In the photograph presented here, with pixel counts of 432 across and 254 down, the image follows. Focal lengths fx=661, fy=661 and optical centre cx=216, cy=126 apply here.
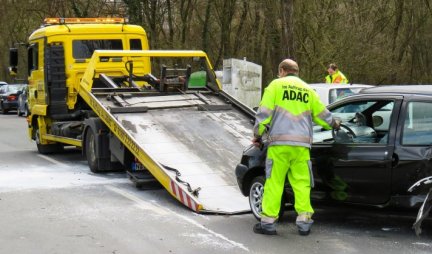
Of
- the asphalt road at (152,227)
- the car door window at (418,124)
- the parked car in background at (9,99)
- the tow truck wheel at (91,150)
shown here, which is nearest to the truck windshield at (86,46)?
the tow truck wheel at (91,150)

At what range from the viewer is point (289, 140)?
6785mm

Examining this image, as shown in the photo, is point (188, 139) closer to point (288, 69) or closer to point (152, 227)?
point (152, 227)

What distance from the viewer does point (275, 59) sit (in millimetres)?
28094

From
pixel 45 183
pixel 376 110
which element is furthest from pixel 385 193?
pixel 45 183

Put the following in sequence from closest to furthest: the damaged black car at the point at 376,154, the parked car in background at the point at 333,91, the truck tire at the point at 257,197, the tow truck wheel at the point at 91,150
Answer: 1. the damaged black car at the point at 376,154
2. the truck tire at the point at 257,197
3. the tow truck wheel at the point at 91,150
4. the parked car in background at the point at 333,91

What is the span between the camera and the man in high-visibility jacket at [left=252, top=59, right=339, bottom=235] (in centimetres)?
680

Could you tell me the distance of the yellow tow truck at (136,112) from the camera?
8805 millimetres

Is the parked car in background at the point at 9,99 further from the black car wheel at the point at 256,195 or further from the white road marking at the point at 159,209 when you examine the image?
the black car wheel at the point at 256,195

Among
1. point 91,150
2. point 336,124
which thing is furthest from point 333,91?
point 336,124

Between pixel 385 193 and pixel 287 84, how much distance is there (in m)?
1.49

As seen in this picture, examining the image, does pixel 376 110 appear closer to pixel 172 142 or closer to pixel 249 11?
pixel 172 142

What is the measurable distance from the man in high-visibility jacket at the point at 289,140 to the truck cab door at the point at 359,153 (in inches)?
10.7

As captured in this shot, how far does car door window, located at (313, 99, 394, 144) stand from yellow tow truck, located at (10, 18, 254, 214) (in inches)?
64.0

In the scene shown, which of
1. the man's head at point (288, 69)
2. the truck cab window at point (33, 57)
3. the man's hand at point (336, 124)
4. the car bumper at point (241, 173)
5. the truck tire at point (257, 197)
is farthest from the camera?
the truck cab window at point (33, 57)
